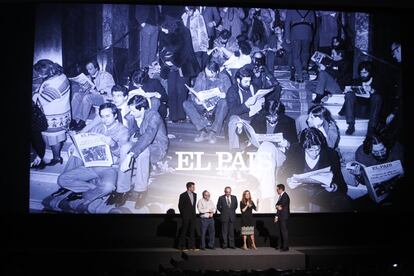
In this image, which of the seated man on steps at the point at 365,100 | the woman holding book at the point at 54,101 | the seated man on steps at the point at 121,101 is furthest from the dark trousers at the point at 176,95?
the seated man on steps at the point at 365,100

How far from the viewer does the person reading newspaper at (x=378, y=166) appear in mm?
14414

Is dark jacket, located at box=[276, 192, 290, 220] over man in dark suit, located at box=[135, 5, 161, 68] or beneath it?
beneath

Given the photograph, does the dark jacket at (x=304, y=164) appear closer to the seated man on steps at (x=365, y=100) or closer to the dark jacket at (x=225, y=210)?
the seated man on steps at (x=365, y=100)

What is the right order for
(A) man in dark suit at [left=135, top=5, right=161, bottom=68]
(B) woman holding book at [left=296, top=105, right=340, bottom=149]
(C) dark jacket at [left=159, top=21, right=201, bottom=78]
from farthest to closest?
(B) woman holding book at [left=296, top=105, right=340, bottom=149], (C) dark jacket at [left=159, top=21, right=201, bottom=78], (A) man in dark suit at [left=135, top=5, right=161, bottom=68]

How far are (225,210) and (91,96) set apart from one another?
359 centimetres

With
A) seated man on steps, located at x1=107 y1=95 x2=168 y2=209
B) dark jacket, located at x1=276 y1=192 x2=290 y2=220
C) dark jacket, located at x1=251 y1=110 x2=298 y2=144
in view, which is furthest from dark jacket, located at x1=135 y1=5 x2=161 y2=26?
dark jacket, located at x1=276 y1=192 x2=290 y2=220

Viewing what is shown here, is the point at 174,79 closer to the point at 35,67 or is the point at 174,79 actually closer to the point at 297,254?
the point at 35,67

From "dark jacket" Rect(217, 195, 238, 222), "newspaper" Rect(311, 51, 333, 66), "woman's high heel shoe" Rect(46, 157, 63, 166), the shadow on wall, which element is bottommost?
the shadow on wall

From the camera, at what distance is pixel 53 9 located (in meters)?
13.9

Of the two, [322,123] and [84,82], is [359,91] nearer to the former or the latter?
[322,123]

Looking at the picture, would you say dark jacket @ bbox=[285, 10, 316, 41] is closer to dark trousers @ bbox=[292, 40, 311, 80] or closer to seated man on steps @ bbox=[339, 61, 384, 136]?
dark trousers @ bbox=[292, 40, 311, 80]

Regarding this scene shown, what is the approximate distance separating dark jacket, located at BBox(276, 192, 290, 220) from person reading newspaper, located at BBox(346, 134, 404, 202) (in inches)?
80.3

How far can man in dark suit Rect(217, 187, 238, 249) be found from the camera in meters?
13.1

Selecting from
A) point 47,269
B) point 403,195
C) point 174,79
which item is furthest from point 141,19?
point 403,195
